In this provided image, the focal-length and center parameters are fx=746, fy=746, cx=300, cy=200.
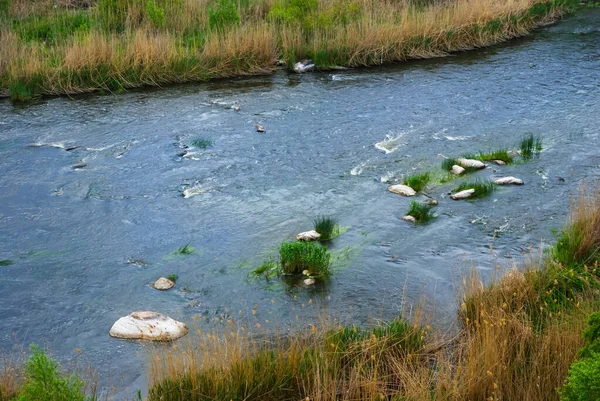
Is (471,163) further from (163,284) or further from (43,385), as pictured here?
(43,385)

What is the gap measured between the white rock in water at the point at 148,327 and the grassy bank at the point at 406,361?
0.82 metres

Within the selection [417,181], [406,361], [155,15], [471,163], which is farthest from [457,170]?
[155,15]

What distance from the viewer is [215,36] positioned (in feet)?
57.4

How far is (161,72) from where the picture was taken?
16875mm

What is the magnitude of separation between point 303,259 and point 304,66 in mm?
10080

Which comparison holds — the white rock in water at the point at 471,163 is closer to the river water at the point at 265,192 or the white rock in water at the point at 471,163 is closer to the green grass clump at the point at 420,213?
the river water at the point at 265,192

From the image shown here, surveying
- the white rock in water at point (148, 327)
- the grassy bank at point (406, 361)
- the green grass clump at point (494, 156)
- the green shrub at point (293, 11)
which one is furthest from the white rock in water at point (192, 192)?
the green shrub at point (293, 11)

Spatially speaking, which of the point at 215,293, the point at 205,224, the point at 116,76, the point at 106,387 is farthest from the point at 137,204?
the point at 116,76

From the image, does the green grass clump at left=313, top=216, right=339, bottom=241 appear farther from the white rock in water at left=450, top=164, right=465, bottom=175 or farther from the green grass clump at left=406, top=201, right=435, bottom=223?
the white rock in water at left=450, top=164, right=465, bottom=175

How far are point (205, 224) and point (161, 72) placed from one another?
7.74 m

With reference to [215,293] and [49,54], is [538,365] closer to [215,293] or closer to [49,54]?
[215,293]

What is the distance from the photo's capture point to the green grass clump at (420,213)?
9867mm

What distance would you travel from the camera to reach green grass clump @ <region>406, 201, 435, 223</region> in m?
9.87

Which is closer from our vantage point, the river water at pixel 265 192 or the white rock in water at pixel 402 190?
the river water at pixel 265 192
